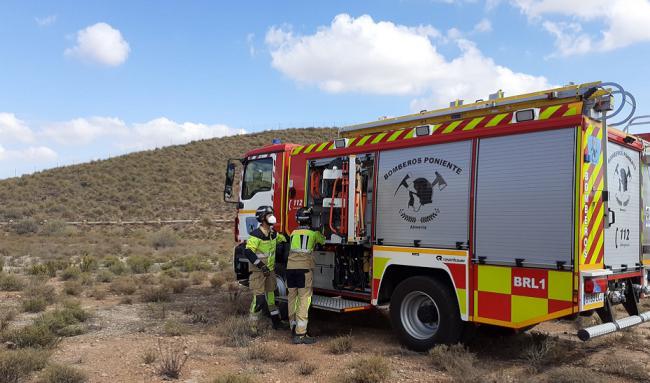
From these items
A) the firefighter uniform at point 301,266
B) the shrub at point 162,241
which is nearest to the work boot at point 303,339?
the firefighter uniform at point 301,266

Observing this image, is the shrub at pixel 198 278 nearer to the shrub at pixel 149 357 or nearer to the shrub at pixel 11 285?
the shrub at pixel 11 285

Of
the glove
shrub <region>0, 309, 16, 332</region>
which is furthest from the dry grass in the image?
shrub <region>0, 309, 16, 332</region>

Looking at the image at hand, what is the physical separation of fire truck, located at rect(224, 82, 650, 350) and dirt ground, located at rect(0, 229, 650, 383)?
0.53 meters

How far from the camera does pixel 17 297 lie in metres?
10.9

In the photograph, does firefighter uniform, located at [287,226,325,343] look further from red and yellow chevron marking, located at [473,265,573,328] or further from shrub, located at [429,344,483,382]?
red and yellow chevron marking, located at [473,265,573,328]

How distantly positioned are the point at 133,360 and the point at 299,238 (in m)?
2.66

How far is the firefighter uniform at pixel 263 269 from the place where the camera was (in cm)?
798

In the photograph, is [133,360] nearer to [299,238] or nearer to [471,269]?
[299,238]

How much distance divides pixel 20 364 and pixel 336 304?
3.95 meters

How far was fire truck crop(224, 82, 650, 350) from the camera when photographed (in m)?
5.62

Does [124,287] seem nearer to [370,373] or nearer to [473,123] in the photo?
[370,373]

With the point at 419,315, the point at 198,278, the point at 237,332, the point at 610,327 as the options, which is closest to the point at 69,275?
the point at 198,278

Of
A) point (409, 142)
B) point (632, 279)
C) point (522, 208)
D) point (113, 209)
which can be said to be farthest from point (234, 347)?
point (113, 209)

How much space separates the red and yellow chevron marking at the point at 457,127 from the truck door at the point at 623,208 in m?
1.00
